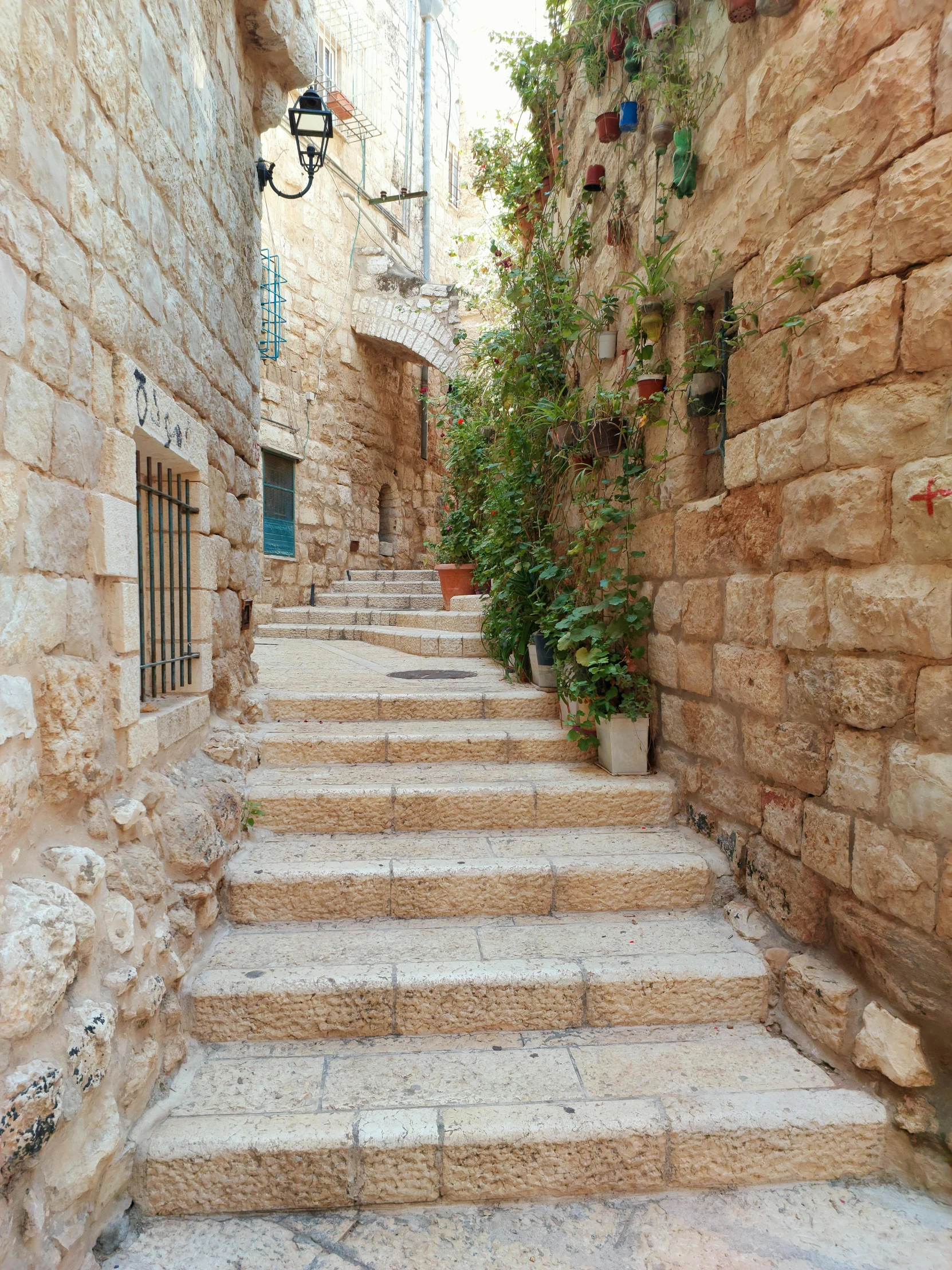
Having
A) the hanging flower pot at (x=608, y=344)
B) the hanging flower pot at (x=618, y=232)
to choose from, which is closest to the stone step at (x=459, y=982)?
the hanging flower pot at (x=608, y=344)

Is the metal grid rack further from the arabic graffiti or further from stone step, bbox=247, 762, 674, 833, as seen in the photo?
stone step, bbox=247, 762, 674, 833

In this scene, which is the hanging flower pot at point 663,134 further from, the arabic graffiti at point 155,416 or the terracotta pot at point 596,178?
the arabic graffiti at point 155,416

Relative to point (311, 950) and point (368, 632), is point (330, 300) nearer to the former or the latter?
point (368, 632)

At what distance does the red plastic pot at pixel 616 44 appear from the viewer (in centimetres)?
321

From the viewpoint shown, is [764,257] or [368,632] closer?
[764,257]

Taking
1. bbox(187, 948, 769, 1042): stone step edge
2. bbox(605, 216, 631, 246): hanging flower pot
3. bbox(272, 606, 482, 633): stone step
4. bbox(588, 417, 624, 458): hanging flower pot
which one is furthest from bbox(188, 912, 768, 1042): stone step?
bbox(272, 606, 482, 633): stone step

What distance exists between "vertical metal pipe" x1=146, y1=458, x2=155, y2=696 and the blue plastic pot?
2560mm

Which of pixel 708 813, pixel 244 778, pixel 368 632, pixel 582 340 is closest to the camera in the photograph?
pixel 708 813

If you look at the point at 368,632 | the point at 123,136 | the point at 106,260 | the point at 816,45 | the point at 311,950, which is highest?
the point at 816,45

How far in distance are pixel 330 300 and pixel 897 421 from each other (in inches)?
335

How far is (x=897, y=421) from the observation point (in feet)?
6.02

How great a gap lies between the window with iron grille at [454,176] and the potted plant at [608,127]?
10.4 metres

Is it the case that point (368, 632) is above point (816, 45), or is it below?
below

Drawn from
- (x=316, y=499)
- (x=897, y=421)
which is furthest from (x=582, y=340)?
(x=316, y=499)
